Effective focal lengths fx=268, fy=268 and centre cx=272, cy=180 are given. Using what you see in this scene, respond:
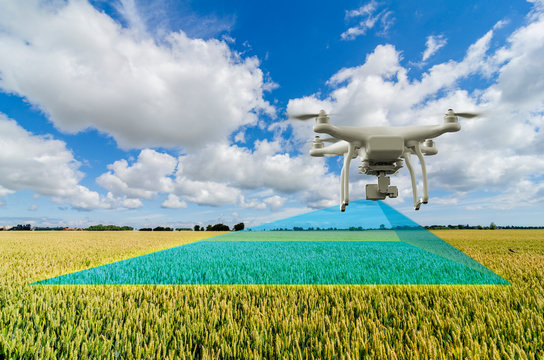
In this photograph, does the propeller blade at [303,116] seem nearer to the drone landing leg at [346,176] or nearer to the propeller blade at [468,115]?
the drone landing leg at [346,176]

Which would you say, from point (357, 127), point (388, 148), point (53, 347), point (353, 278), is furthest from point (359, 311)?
point (53, 347)

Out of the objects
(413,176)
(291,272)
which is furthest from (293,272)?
(413,176)

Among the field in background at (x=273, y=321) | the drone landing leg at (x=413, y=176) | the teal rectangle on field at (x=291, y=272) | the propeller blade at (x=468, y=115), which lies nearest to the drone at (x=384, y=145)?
the drone landing leg at (x=413, y=176)

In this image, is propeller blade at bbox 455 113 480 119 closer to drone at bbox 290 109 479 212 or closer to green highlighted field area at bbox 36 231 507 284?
drone at bbox 290 109 479 212

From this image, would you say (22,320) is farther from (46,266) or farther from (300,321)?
(46,266)

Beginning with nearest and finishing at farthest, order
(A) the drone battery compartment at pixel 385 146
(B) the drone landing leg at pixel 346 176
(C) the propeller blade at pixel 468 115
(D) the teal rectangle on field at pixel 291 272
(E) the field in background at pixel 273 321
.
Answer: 1. (E) the field in background at pixel 273 321
2. (A) the drone battery compartment at pixel 385 146
3. (B) the drone landing leg at pixel 346 176
4. (C) the propeller blade at pixel 468 115
5. (D) the teal rectangle on field at pixel 291 272
